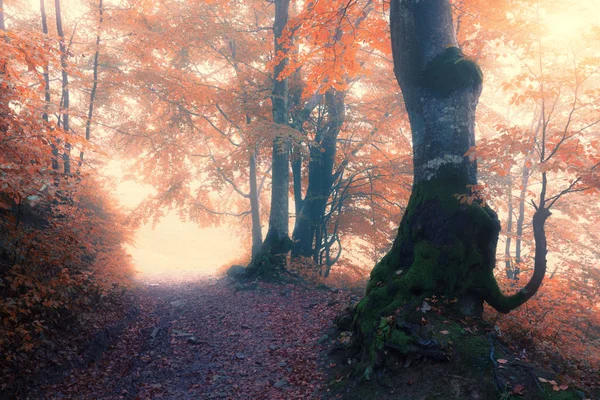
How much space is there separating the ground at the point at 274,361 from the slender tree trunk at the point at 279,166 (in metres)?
2.55

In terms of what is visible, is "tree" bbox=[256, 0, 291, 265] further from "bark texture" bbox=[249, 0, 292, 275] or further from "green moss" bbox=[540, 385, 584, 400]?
"green moss" bbox=[540, 385, 584, 400]

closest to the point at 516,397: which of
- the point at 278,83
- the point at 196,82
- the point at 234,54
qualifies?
the point at 278,83

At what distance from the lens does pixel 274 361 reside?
19.2 feet

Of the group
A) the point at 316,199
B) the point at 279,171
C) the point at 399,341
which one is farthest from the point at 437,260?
the point at 316,199

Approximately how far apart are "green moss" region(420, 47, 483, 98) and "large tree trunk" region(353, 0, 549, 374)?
0.01 meters

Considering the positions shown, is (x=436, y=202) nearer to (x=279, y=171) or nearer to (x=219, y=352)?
(x=219, y=352)

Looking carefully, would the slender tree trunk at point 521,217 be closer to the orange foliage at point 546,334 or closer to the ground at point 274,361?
the orange foliage at point 546,334

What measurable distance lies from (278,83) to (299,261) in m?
6.06

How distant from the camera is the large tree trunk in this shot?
184 inches

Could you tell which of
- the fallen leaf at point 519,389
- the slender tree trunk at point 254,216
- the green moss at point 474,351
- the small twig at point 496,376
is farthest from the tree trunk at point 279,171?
the fallen leaf at point 519,389

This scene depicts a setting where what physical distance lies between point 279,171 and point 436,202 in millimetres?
7645

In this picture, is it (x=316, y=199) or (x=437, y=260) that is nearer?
(x=437, y=260)

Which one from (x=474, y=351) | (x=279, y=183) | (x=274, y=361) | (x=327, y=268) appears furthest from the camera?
(x=327, y=268)

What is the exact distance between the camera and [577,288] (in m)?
9.66
